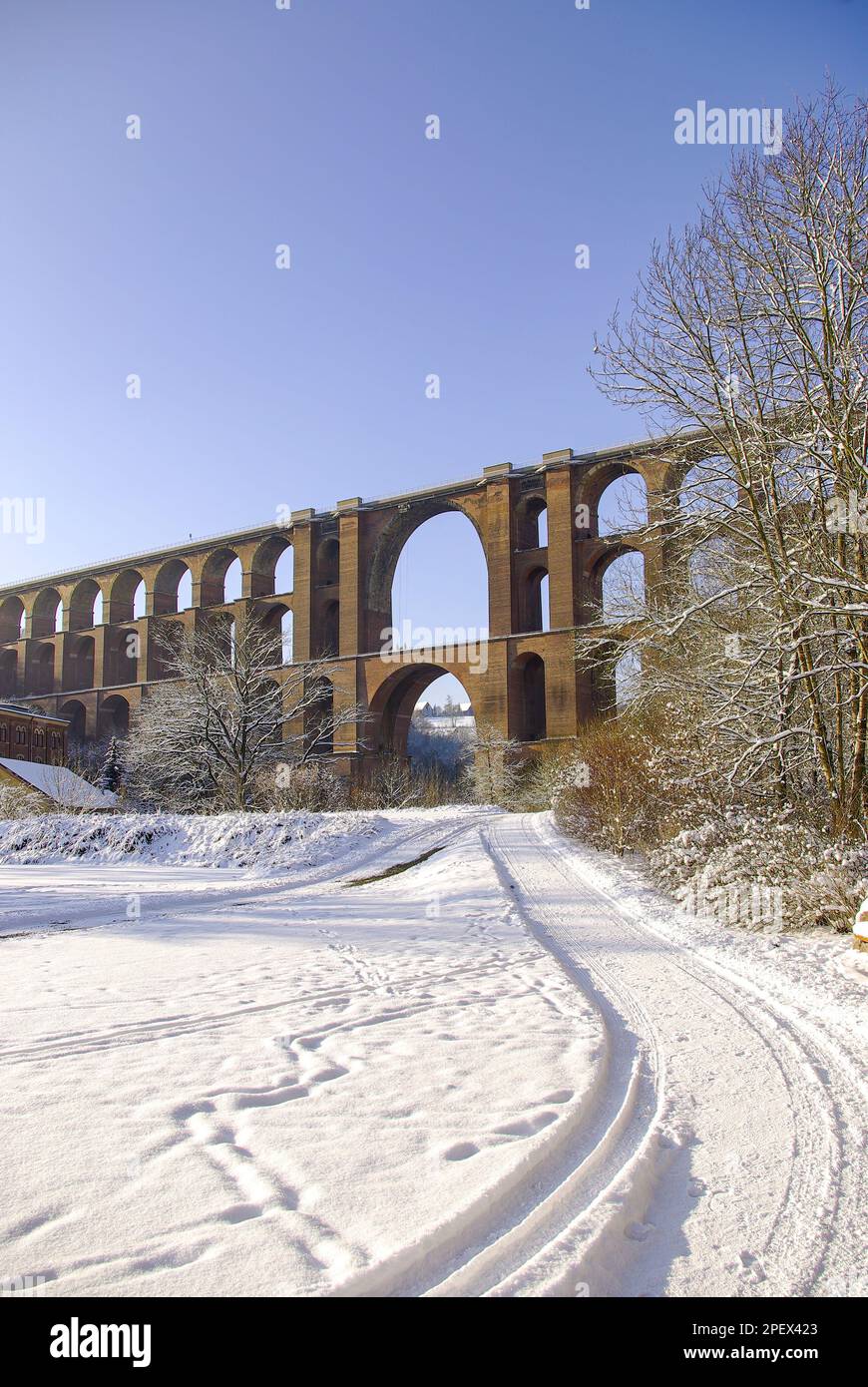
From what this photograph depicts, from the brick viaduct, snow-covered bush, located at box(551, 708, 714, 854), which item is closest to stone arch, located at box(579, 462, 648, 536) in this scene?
the brick viaduct

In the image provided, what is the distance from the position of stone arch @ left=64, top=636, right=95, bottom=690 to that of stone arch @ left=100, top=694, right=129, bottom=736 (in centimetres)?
337

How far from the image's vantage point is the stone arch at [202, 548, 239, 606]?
5012cm

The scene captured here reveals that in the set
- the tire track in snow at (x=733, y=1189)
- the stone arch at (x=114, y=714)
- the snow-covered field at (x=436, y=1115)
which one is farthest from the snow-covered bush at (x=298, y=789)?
the stone arch at (x=114, y=714)

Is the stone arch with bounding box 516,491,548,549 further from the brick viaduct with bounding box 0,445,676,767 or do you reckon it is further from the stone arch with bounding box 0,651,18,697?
the stone arch with bounding box 0,651,18,697

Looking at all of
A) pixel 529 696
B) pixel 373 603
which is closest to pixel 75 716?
pixel 373 603

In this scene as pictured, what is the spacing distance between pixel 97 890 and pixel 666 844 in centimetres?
833

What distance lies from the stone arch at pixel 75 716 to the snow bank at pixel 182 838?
33966mm

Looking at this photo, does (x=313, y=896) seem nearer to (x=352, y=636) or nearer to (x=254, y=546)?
(x=352, y=636)

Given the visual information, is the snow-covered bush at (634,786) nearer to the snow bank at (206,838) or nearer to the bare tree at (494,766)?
the snow bank at (206,838)

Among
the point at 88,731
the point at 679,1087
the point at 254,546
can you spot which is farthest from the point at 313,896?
the point at 88,731

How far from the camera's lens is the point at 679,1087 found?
3.80m

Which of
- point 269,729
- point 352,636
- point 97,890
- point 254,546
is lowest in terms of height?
point 97,890

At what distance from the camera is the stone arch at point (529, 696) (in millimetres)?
40500
